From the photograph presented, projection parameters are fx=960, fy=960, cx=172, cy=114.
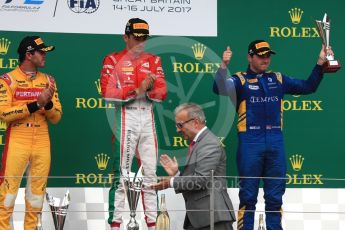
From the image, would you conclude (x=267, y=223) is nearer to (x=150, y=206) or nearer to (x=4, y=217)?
(x=150, y=206)

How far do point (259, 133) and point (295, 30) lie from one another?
4.52 ft

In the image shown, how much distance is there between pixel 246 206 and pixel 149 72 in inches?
51.2

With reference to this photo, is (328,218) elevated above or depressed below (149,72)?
below

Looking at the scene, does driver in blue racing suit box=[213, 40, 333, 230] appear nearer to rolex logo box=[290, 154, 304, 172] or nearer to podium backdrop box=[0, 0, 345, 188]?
podium backdrop box=[0, 0, 345, 188]

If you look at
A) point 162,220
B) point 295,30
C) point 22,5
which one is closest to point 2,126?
point 22,5

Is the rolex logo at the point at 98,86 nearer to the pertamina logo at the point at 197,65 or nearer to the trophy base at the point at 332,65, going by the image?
the pertamina logo at the point at 197,65

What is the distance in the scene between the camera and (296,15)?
8.51 metres

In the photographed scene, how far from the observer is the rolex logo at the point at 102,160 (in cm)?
821

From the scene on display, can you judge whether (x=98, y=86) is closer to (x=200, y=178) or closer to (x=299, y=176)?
(x=299, y=176)

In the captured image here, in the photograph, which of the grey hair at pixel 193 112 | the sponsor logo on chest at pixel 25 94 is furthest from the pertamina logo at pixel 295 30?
the sponsor logo on chest at pixel 25 94

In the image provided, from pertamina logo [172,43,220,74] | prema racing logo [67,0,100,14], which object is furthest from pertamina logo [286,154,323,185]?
prema racing logo [67,0,100,14]

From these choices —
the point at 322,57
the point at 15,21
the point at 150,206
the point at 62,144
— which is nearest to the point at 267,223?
the point at 150,206

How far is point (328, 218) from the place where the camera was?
327 inches

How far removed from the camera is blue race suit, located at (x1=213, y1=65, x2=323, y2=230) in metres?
7.47
